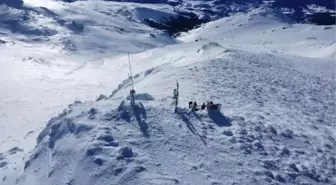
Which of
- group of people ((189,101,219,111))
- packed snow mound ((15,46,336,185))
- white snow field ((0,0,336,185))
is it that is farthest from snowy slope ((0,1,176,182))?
group of people ((189,101,219,111))

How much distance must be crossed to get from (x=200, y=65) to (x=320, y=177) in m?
14.4

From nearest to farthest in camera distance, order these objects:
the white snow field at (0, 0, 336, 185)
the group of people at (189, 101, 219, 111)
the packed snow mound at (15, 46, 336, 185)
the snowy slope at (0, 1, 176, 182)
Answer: the packed snow mound at (15, 46, 336, 185), the white snow field at (0, 0, 336, 185), the group of people at (189, 101, 219, 111), the snowy slope at (0, 1, 176, 182)

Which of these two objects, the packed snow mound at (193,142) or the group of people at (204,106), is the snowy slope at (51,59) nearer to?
the packed snow mound at (193,142)

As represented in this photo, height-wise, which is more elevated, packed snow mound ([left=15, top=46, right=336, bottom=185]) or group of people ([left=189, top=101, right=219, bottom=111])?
group of people ([left=189, top=101, right=219, bottom=111])

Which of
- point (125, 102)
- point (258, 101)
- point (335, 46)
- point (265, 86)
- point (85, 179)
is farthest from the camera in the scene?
point (335, 46)

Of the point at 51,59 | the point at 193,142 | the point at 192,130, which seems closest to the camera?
the point at 193,142

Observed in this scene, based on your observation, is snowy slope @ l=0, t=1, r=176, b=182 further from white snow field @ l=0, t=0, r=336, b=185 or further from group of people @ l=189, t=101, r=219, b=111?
group of people @ l=189, t=101, r=219, b=111

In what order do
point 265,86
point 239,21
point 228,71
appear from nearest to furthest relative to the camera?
point 265,86 < point 228,71 < point 239,21

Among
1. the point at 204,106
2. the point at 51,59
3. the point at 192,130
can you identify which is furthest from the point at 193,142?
the point at 51,59

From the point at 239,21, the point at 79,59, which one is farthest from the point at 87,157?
the point at 239,21

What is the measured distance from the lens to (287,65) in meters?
30.8

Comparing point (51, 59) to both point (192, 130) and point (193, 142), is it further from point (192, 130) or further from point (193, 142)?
point (193, 142)

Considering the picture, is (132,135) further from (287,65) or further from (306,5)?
(306,5)

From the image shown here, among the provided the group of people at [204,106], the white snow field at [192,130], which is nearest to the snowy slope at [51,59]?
the white snow field at [192,130]
